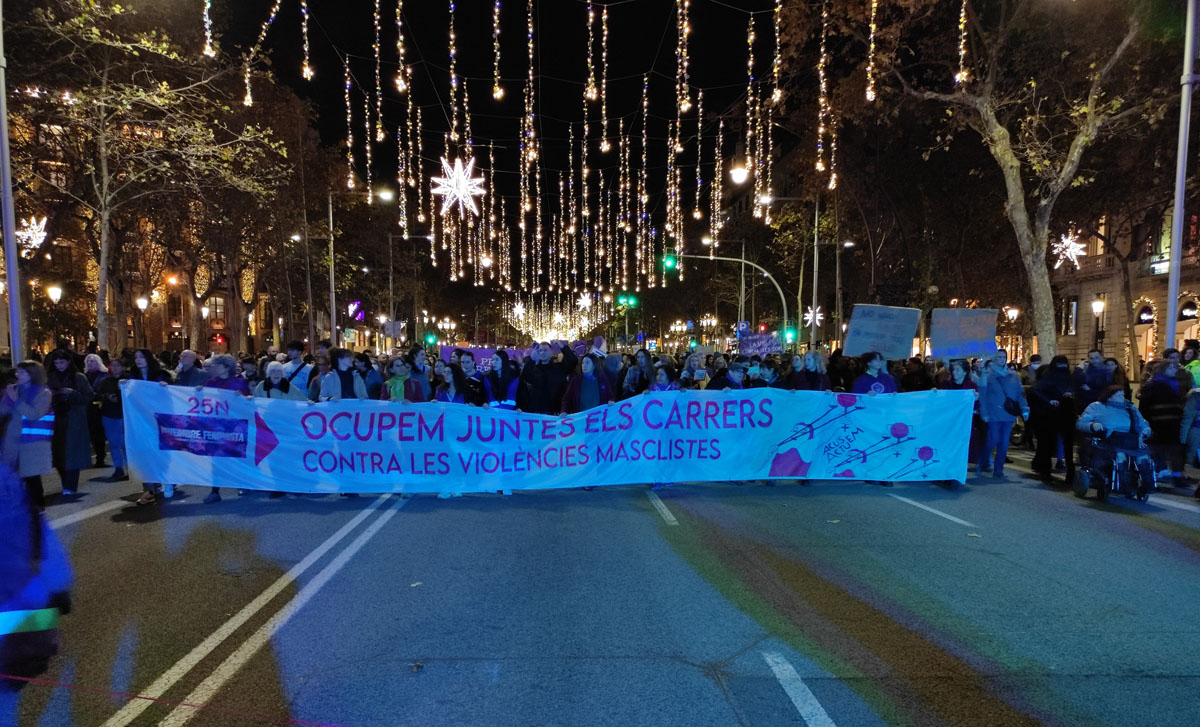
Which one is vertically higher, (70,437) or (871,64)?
(871,64)

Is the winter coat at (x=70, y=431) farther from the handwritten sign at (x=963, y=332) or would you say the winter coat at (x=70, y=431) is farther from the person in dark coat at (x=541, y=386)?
the handwritten sign at (x=963, y=332)

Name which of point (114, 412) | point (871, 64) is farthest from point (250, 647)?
point (871, 64)

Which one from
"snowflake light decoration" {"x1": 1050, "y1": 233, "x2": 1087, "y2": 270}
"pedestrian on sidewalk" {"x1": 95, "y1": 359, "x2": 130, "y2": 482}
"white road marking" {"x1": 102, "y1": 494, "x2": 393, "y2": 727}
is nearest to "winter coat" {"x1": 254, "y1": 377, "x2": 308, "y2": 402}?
"pedestrian on sidewalk" {"x1": 95, "y1": 359, "x2": 130, "y2": 482}

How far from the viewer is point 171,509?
7832 millimetres

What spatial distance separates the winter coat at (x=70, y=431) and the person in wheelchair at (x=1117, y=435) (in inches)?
469

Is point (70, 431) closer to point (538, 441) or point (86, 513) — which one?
point (86, 513)

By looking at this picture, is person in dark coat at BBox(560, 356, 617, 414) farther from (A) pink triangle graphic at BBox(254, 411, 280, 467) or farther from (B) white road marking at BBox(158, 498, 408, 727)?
(B) white road marking at BBox(158, 498, 408, 727)

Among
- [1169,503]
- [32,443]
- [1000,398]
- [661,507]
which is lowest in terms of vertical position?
[1169,503]

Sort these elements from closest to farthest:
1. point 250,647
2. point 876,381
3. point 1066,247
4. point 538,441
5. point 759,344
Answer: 1. point 250,647
2. point 538,441
3. point 876,381
4. point 759,344
5. point 1066,247

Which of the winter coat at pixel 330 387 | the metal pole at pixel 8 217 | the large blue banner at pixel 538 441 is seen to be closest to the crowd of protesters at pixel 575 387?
the winter coat at pixel 330 387

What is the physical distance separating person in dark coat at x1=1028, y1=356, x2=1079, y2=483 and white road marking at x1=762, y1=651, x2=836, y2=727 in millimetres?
7830

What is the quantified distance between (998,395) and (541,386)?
6.31m

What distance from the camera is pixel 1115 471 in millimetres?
8312

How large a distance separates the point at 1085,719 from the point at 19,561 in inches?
179
